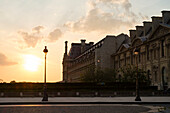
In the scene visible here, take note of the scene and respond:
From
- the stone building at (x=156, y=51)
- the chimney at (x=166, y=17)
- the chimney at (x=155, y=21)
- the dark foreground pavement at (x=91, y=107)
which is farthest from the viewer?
the chimney at (x=155, y=21)

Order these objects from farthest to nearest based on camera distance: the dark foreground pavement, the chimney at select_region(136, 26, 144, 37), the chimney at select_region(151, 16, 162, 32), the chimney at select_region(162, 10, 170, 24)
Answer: the chimney at select_region(136, 26, 144, 37)
the chimney at select_region(151, 16, 162, 32)
the chimney at select_region(162, 10, 170, 24)
the dark foreground pavement

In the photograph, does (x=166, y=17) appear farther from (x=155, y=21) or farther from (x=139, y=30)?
(x=139, y=30)

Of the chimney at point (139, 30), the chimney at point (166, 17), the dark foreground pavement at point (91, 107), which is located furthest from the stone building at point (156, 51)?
the dark foreground pavement at point (91, 107)

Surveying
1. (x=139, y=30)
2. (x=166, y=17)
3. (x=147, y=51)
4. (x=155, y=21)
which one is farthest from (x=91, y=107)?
(x=139, y=30)

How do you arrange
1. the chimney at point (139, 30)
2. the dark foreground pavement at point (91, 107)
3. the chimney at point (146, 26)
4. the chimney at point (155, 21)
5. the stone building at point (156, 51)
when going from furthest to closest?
the chimney at point (139, 30), the chimney at point (146, 26), the chimney at point (155, 21), the stone building at point (156, 51), the dark foreground pavement at point (91, 107)

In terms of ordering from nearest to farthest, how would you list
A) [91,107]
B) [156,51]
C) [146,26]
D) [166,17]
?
[91,107], [156,51], [166,17], [146,26]

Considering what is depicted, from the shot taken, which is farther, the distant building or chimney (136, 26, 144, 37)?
chimney (136, 26, 144, 37)

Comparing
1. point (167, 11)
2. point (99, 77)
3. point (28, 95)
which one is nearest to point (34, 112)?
point (28, 95)

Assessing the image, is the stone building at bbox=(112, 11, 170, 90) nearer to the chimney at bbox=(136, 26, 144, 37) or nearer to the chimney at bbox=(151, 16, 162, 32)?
the chimney at bbox=(151, 16, 162, 32)

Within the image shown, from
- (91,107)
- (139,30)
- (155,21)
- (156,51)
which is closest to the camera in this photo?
(91,107)

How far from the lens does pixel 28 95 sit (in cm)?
4456

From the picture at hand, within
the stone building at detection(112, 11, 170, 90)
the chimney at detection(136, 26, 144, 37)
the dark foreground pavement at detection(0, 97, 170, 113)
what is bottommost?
the dark foreground pavement at detection(0, 97, 170, 113)

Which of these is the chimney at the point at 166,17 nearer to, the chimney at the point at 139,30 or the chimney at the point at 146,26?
the chimney at the point at 146,26

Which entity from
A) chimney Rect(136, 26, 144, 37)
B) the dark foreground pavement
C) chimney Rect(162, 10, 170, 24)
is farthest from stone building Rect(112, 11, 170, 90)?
the dark foreground pavement
